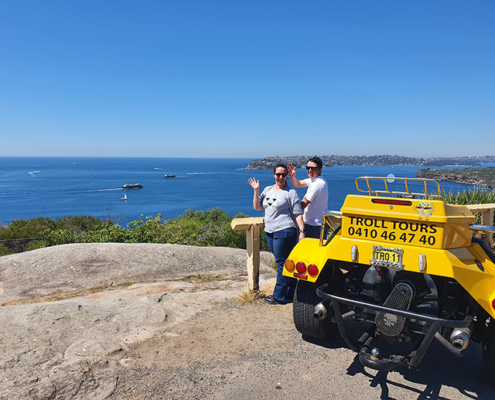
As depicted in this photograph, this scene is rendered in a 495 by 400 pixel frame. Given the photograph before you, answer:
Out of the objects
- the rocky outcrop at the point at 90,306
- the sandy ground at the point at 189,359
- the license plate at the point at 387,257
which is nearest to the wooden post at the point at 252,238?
the sandy ground at the point at 189,359

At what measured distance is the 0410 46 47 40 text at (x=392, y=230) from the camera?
2.99 meters

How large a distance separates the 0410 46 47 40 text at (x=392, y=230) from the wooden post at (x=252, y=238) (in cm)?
195

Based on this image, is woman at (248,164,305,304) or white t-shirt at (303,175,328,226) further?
white t-shirt at (303,175,328,226)

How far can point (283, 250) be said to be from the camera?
4863 mm

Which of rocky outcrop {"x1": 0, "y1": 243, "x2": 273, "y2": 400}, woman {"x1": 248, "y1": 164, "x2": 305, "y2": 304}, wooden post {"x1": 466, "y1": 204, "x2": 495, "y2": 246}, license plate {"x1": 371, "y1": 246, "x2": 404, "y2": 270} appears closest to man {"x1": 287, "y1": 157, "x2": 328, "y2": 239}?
woman {"x1": 248, "y1": 164, "x2": 305, "y2": 304}

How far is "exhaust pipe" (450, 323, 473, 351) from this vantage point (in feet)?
9.42

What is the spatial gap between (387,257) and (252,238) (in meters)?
2.37

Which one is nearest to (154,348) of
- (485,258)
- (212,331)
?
(212,331)

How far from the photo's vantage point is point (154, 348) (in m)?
3.77

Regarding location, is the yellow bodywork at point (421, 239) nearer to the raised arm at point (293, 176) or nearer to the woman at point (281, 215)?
the woman at point (281, 215)

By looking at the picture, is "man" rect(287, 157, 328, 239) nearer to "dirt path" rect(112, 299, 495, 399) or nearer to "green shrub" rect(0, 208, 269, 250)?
"dirt path" rect(112, 299, 495, 399)

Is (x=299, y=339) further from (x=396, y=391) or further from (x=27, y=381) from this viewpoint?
(x=27, y=381)

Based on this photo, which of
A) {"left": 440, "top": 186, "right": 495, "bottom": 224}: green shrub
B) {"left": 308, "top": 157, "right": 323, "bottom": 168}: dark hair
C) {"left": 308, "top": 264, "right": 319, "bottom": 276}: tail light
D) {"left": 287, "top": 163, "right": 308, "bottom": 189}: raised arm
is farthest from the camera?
{"left": 440, "top": 186, "right": 495, "bottom": 224}: green shrub

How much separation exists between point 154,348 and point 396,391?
2.26 metres
